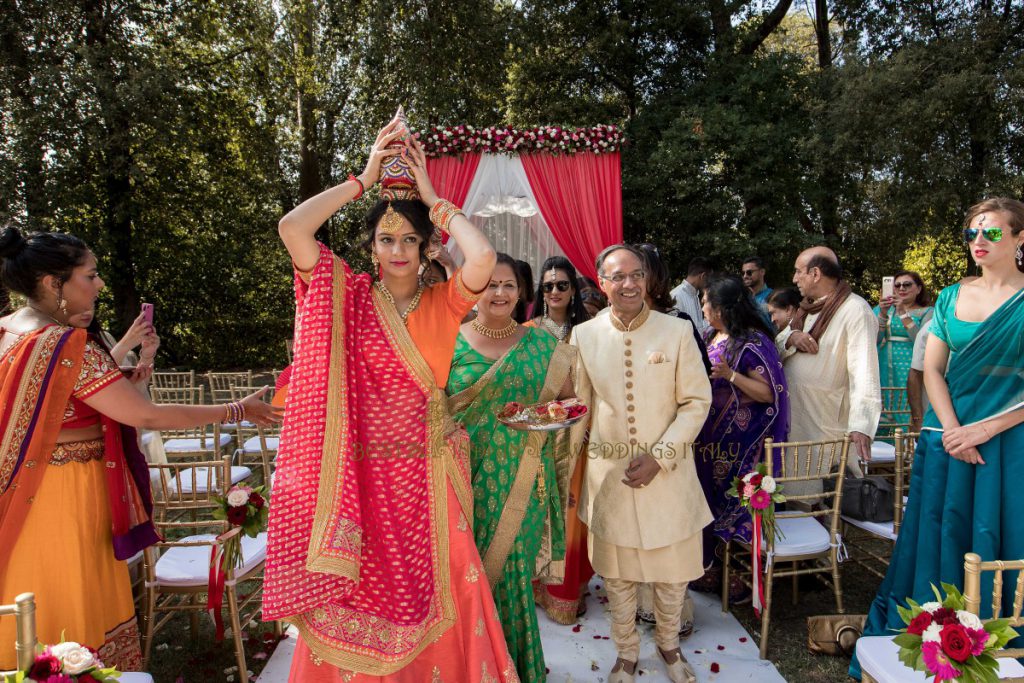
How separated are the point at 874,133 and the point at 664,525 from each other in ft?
33.9

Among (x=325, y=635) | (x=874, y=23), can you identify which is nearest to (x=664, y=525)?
(x=325, y=635)

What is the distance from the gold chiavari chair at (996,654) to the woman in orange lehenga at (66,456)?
2.50 meters

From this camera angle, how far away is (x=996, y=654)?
1877 mm

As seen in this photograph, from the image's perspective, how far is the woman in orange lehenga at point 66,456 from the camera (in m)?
2.14

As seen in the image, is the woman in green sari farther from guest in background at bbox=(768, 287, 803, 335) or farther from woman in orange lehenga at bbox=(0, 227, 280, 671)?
guest in background at bbox=(768, 287, 803, 335)

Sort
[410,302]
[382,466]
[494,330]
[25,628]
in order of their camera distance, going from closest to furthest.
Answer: [25,628]
[382,466]
[410,302]
[494,330]

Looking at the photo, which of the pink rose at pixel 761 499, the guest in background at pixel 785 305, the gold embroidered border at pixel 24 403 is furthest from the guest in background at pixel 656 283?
the gold embroidered border at pixel 24 403

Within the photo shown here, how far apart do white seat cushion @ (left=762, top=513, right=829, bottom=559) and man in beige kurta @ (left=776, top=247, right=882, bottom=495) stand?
22 centimetres

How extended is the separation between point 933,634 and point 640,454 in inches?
46.3

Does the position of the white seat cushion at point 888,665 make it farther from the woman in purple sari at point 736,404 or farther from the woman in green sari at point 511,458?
the woman in purple sari at point 736,404

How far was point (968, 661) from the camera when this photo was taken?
1.62 m

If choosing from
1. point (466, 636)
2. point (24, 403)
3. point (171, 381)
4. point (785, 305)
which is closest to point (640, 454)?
point (466, 636)

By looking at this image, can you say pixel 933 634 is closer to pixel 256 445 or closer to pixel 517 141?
pixel 256 445

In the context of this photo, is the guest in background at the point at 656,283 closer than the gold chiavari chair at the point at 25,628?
No
